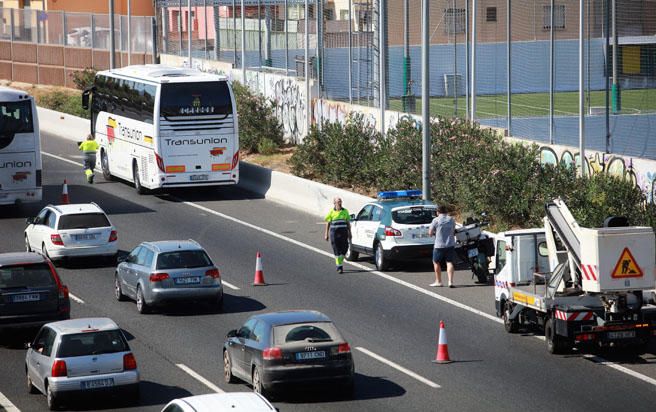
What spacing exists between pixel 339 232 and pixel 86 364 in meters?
11.9

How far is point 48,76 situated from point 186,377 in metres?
58.0

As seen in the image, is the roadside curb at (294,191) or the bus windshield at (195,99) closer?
the roadside curb at (294,191)

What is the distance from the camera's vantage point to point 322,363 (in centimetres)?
A: 2052

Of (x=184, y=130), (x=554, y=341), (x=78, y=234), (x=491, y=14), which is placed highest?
(x=491, y=14)

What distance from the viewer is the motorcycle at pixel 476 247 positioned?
98.6 feet

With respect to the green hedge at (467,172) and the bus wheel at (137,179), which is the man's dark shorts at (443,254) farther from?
the bus wheel at (137,179)

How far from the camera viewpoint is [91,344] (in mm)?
20984

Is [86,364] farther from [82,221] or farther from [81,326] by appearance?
[82,221]

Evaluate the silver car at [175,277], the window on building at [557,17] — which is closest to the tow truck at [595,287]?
the silver car at [175,277]

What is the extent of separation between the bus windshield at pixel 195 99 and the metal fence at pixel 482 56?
16.7ft

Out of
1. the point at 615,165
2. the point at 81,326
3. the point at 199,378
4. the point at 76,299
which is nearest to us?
the point at 81,326

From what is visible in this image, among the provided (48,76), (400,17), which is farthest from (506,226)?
(48,76)

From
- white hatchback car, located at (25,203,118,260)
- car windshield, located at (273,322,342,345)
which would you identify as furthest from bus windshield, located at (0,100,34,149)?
car windshield, located at (273,322,342,345)

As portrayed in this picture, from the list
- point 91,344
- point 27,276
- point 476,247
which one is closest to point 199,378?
point 91,344
